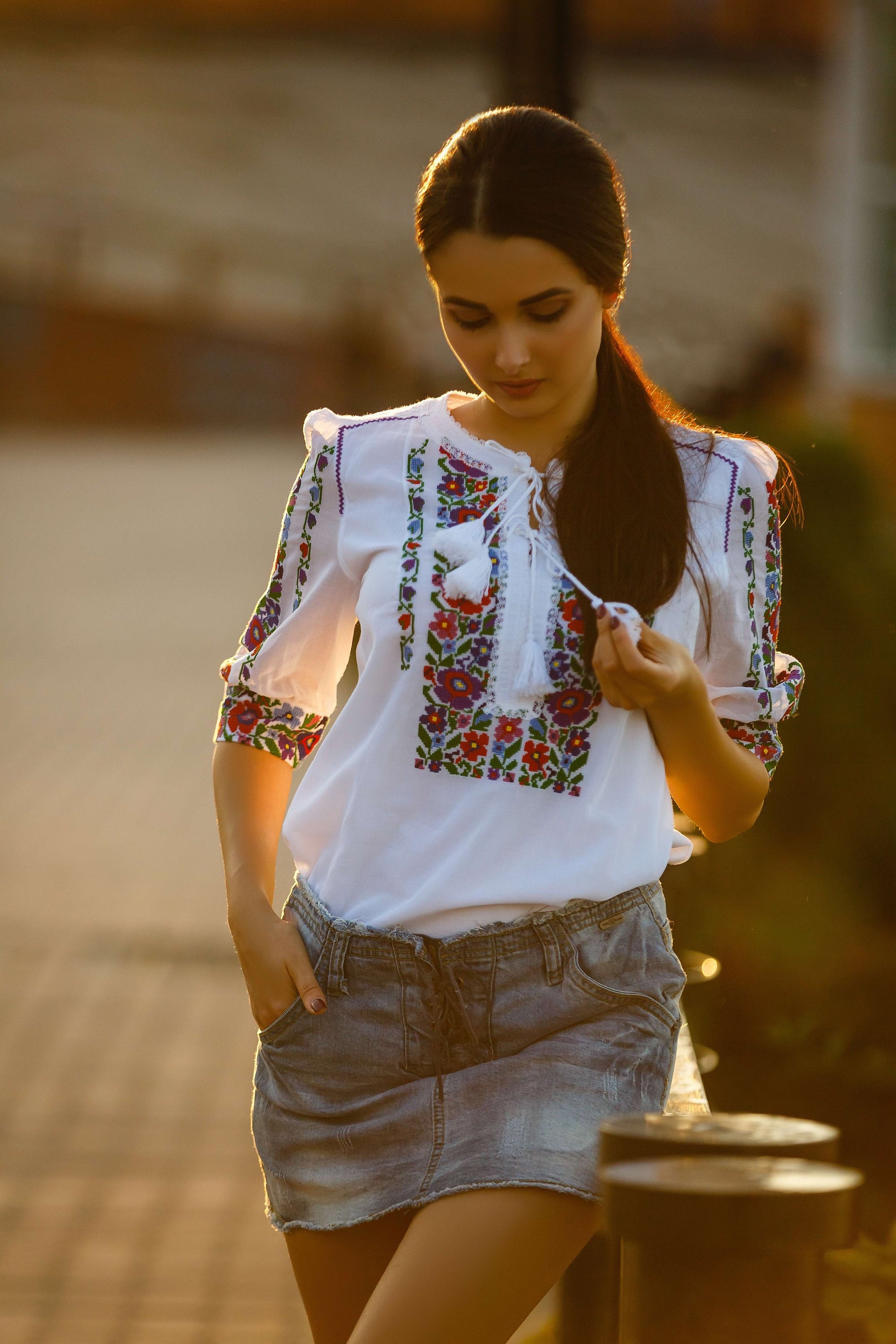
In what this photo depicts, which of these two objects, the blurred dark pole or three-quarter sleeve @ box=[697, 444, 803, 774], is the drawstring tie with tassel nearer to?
three-quarter sleeve @ box=[697, 444, 803, 774]

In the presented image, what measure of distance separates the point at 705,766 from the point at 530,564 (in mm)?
327

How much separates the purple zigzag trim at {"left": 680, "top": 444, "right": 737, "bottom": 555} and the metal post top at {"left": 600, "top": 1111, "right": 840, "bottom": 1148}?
858 mm

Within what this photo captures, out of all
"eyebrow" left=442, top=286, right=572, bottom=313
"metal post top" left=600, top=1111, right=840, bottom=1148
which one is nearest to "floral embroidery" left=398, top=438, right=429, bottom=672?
"eyebrow" left=442, top=286, right=572, bottom=313

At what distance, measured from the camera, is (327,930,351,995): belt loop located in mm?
2064

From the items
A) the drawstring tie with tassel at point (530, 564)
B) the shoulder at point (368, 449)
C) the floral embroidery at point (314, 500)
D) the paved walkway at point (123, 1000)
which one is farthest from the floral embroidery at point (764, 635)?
the paved walkway at point (123, 1000)

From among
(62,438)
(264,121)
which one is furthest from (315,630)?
(264,121)

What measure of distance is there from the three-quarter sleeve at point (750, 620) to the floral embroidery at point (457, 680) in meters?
0.30

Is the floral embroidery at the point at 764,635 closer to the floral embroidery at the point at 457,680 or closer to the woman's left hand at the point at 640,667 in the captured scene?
the woman's left hand at the point at 640,667

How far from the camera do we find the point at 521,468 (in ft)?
7.07

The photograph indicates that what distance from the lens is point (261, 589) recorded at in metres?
13.2

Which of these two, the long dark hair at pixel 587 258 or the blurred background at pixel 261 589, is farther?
the blurred background at pixel 261 589

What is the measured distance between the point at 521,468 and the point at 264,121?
33.3 metres

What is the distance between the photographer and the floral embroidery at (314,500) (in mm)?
2238

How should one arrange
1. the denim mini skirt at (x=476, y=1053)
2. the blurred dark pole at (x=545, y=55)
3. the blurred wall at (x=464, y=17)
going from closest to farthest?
the denim mini skirt at (x=476, y=1053)
the blurred dark pole at (x=545, y=55)
the blurred wall at (x=464, y=17)
